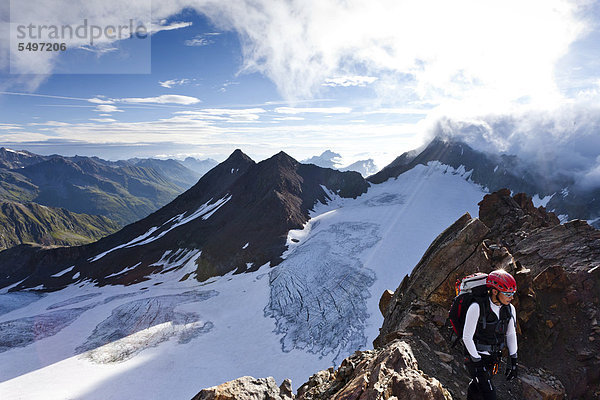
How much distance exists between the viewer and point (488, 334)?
6734 mm

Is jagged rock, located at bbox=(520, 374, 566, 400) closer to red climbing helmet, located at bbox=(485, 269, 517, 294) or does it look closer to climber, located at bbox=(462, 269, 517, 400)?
climber, located at bbox=(462, 269, 517, 400)

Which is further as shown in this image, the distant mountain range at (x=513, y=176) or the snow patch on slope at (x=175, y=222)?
the distant mountain range at (x=513, y=176)

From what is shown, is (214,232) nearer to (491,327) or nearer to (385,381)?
(385,381)

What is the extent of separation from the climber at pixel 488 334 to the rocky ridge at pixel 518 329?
1142 millimetres

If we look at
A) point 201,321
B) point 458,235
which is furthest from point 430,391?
point 201,321

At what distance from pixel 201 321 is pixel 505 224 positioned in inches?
1756

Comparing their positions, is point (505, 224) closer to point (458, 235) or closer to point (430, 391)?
point (458, 235)

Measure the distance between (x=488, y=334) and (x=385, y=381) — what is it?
310 centimetres

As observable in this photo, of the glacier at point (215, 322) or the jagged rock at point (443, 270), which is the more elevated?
the jagged rock at point (443, 270)

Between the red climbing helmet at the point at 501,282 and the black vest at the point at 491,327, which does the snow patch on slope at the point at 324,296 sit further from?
the red climbing helmet at the point at 501,282

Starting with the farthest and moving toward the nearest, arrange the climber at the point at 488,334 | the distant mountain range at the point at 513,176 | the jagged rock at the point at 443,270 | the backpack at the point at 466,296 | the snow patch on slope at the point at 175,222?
the distant mountain range at the point at 513,176
the snow patch on slope at the point at 175,222
the jagged rock at the point at 443,270
the backpack at the point at 466,296
the climber at the point at 488,334

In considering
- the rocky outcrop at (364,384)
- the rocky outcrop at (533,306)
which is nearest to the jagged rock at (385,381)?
the rocky outcrop at (364,384)

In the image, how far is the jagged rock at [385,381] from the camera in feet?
23.6

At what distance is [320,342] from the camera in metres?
35.4
